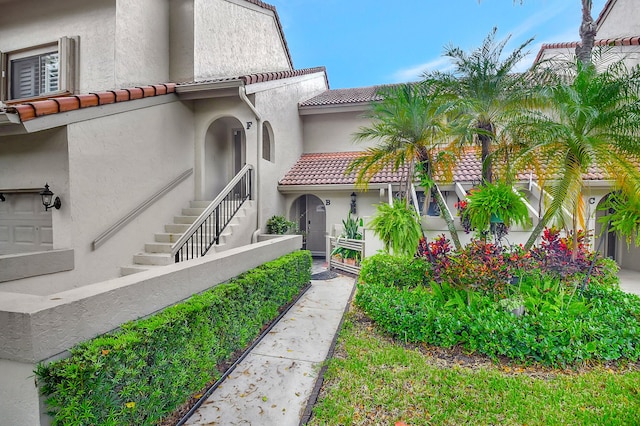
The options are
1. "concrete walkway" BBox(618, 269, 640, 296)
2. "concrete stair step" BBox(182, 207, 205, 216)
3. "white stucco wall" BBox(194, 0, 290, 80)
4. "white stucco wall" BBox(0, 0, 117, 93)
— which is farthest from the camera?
"white stucco wall" BBox(194, 0, 290, 80)

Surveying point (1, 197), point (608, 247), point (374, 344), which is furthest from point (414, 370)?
point (608, 247)

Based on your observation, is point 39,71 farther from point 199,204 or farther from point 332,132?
point 332,132

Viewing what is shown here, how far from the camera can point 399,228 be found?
5.64 metres

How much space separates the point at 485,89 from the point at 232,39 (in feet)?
28.7

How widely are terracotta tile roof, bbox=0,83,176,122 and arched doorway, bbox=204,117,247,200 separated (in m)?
2.49

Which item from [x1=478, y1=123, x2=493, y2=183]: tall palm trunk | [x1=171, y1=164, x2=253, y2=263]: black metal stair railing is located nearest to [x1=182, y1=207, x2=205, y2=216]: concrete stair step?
[x1=171, y1=164, x2=253, y2=263]: black metal stair railing

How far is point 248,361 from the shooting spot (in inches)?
179

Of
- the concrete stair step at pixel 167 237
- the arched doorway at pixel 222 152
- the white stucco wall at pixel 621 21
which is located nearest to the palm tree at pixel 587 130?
the concrete stair step at pixel 167 237

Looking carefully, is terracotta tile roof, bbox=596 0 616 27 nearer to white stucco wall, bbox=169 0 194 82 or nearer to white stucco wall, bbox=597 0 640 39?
white stucco wall, bbox=597 0 640 39

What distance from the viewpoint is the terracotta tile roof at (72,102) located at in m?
4.96

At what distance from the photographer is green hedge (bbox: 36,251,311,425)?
2.29m

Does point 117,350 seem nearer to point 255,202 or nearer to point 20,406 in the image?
point 20,406

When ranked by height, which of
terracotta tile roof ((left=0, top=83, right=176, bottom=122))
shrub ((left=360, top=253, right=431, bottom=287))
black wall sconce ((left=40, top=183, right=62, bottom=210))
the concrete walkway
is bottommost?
the concrete walkway

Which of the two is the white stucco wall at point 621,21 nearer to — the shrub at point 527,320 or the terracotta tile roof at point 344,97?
the terracotta tile roof at point 344,97
